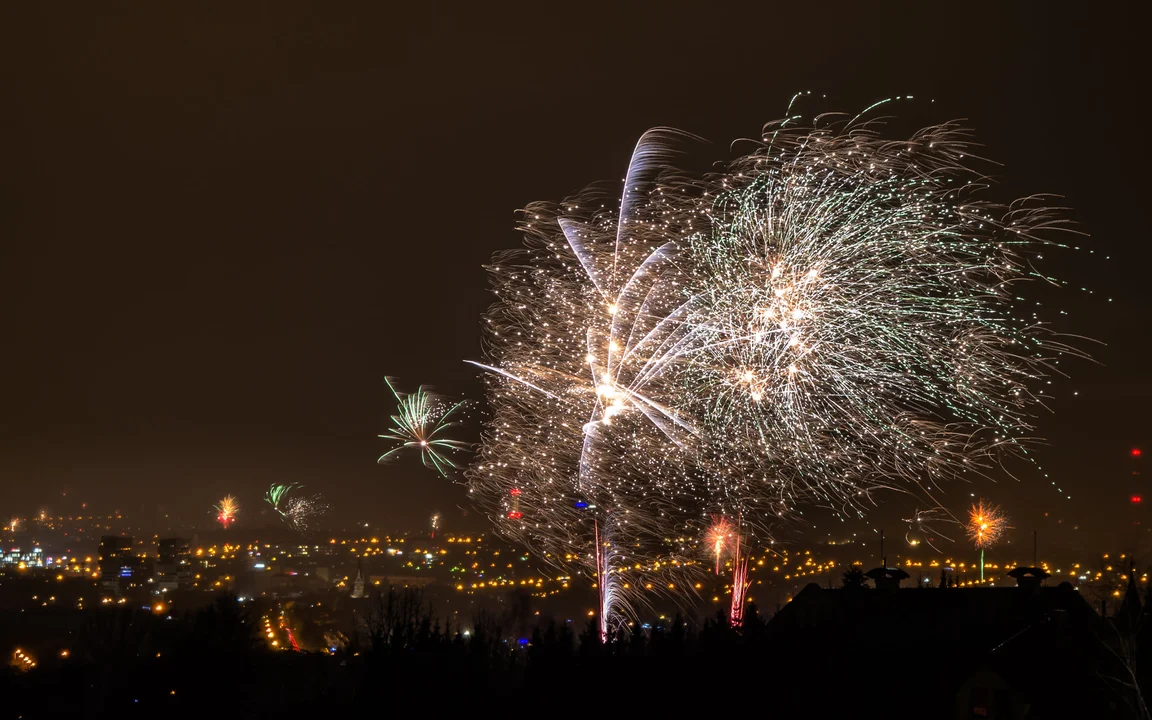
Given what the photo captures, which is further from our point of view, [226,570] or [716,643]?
[226,570]

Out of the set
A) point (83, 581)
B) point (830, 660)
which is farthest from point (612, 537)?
point (83, 581)

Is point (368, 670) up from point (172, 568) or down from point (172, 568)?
down

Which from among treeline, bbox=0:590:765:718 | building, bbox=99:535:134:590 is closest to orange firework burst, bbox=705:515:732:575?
treeline, bbox=0:590:765:718

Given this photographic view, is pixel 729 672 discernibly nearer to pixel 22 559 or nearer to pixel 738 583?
pixel 738 583

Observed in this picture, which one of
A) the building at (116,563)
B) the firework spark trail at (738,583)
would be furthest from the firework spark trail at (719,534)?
the building at (116,563)

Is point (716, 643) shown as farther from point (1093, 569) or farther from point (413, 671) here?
point (1093, 569)

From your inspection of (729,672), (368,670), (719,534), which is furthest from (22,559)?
(729,672)

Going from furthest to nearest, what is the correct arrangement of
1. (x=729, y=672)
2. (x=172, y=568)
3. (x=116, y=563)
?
(x=116, y=563) → (x=172, y=568) → (x=729, y=672)

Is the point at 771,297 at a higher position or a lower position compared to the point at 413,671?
higher
